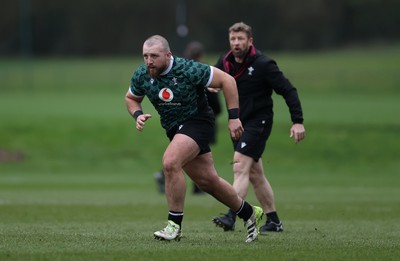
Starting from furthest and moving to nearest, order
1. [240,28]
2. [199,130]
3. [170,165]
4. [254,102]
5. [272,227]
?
[254,102], [272,227], [240,28], [199,130], [170,165]

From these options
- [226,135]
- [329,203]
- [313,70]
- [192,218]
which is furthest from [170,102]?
[313,70]

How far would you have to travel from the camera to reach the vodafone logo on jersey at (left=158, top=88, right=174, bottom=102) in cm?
900

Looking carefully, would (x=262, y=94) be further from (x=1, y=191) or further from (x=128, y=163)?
(x=128, y=163)

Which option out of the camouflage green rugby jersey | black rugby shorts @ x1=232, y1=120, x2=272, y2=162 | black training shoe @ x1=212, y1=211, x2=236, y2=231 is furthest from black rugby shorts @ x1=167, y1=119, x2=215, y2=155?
black rugby shorts @ x1=232, y1=120, x2=272, y2=162

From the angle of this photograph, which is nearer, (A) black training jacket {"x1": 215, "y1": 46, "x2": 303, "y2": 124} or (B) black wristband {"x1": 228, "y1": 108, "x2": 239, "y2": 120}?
(B) black wristband {"x1": 228, "y1": 108, "x2": 239, "y2": 120}

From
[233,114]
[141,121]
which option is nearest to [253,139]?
[233,114]

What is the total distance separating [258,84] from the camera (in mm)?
11094

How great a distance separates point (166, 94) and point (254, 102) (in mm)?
2406

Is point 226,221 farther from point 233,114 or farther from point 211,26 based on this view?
point 211,26

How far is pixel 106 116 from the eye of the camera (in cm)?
3366

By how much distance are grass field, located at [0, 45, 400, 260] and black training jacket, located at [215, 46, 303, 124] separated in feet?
4.78

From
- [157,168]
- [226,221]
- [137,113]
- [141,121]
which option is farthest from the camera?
[157,168]

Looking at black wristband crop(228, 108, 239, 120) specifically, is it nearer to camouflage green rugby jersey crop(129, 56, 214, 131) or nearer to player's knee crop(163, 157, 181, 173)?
camouflage green rugby jersey crop(129, 56, 214, 131)

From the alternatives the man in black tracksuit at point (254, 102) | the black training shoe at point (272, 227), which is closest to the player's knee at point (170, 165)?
the man in black tracksuit at point (254, 102)
